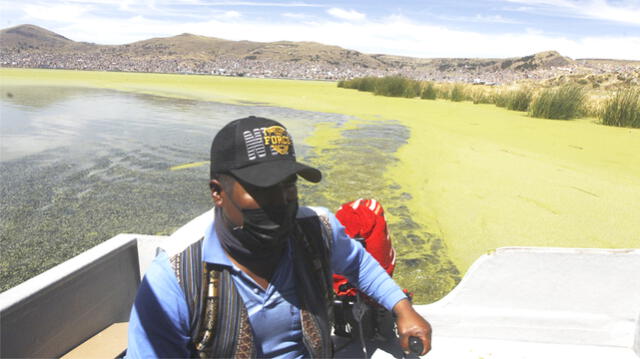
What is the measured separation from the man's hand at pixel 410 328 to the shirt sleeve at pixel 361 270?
0.04 metres

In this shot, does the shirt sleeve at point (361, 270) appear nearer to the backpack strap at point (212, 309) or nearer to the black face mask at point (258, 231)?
the black face mask at point (258, 231)

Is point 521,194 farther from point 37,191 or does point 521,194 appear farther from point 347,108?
point 347,108

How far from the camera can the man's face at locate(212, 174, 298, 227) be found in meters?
1.08

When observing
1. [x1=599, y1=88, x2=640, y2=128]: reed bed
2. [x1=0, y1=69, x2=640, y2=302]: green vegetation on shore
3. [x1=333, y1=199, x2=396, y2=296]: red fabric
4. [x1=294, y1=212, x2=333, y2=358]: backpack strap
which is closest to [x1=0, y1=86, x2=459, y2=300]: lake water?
[x1=0, y1=69, x2=640, y2=302]: green vegetation on shore

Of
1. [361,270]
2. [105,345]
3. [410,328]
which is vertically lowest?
[105,345]

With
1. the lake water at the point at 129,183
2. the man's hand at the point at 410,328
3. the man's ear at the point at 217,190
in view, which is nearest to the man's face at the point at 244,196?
the man's ear at the point at 217,190

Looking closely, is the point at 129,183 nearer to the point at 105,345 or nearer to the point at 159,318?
the point at 105,345

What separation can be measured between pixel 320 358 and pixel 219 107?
1395cm

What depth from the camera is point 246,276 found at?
1.09 metres

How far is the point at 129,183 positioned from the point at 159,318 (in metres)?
4.96

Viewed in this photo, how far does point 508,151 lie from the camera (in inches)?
313

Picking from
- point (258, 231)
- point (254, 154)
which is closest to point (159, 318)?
point (258, 231)

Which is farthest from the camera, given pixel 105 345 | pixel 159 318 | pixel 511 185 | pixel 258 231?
pixel 511 185

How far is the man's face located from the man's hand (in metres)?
0.55
